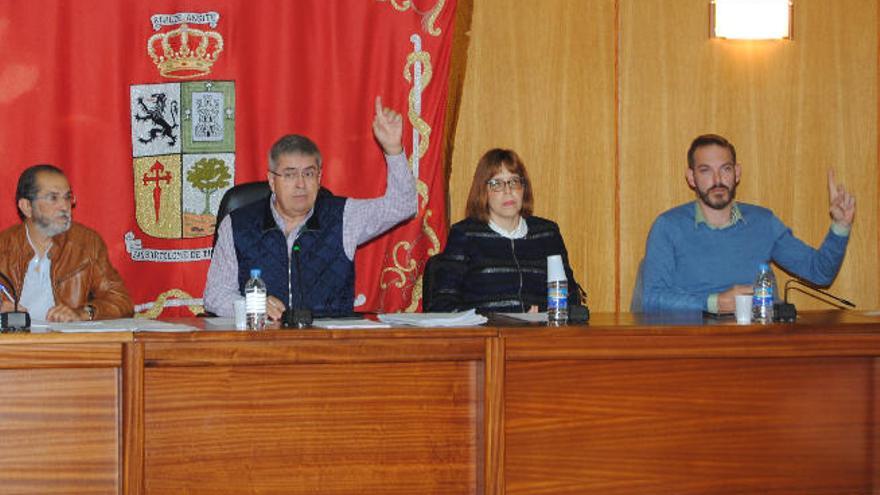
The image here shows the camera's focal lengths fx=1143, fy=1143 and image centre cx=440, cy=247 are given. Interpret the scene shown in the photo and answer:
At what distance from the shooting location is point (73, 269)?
12.7 ft

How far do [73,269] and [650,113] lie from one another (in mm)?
2478

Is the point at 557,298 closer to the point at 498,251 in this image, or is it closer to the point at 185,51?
the point at 498,251

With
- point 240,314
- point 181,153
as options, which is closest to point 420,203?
point 181,153

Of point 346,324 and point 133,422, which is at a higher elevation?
point 346,324

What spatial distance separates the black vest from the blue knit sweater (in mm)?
1141

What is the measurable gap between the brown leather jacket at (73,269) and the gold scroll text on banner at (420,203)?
1.15 metres

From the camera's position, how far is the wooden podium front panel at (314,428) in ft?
9.57

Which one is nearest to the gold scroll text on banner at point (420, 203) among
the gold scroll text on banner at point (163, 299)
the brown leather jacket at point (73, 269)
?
the gold scroll text on banner at point (163, 299)

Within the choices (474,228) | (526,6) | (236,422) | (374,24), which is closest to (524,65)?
(526,6)

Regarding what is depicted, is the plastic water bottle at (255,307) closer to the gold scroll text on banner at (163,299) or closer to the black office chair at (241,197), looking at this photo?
the black office chair at (241,197)

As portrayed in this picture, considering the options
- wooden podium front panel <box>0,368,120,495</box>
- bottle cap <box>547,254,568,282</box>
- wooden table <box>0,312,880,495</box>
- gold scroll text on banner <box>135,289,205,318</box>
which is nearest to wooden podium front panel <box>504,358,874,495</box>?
wooden table <box>0,312,880,495</box>

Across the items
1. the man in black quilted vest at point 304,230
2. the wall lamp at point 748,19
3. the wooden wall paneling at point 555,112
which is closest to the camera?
the man in black quilted vest at point 304,230

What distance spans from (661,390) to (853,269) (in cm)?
223

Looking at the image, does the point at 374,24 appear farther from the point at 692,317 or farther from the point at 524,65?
the point at 692,317
